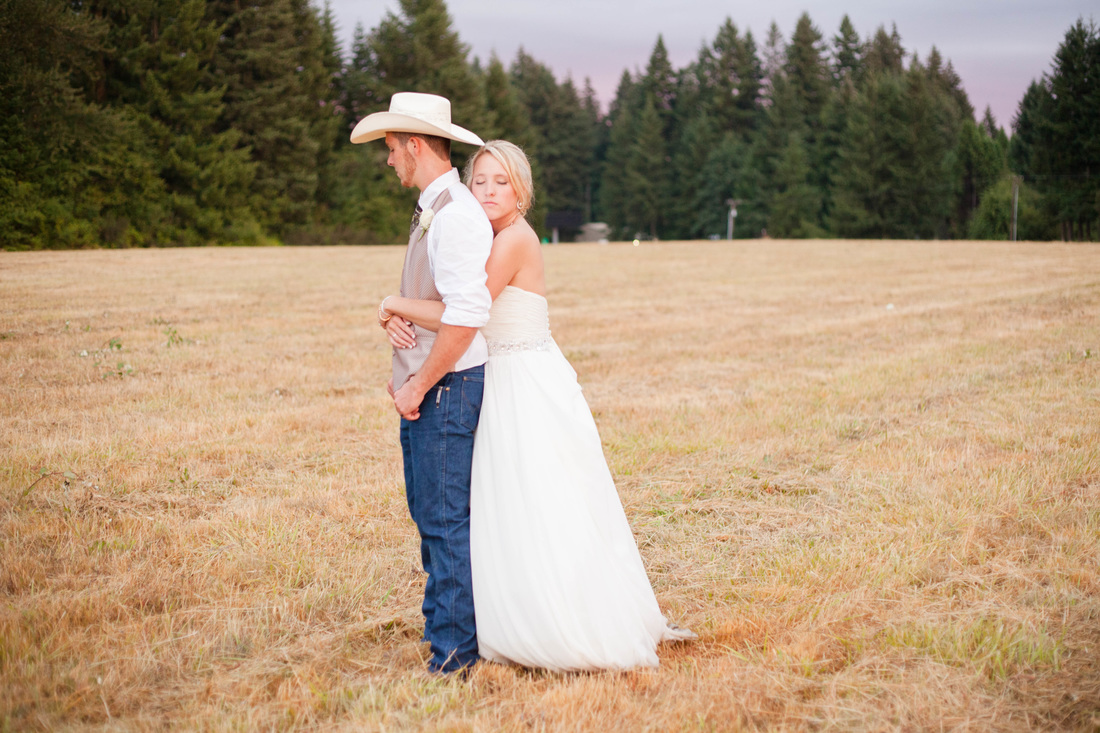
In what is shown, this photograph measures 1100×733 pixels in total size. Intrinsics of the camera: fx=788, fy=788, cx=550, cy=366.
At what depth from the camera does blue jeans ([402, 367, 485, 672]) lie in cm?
318

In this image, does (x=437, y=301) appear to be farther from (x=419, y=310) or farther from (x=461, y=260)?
(x=461, y=260)

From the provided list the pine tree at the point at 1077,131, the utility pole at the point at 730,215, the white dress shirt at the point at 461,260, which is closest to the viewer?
the white dress shirt at the point at 461,260

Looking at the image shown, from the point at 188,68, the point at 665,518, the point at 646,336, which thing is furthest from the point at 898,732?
the point at 188,68

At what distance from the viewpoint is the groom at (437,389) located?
310 cm

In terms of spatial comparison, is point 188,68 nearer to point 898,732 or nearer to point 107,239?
point 107,239

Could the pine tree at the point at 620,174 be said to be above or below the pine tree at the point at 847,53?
below

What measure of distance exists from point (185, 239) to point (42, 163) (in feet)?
25.1

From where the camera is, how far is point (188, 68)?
1383 inches

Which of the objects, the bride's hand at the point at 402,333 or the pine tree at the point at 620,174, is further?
the pine tree at the point at 620,174

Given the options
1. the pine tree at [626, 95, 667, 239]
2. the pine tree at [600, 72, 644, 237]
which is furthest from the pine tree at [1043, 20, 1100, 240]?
the pine tree at [600, 72, 644, 237]

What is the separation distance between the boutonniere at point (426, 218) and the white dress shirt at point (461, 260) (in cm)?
3

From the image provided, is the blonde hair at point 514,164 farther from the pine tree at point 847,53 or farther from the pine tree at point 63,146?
the pine tree at point 847,53

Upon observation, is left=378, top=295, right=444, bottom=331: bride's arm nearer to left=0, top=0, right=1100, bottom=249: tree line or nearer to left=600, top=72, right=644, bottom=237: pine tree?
left=0, top=0, right=1100, bottom=249: tree line

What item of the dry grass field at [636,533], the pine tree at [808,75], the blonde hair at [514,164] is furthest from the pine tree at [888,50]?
the blonde hair at [514,164]
